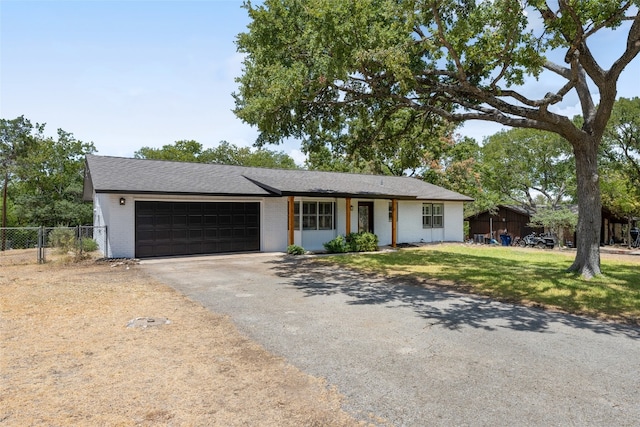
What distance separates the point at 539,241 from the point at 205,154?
35.8 meters

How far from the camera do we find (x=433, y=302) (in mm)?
7512

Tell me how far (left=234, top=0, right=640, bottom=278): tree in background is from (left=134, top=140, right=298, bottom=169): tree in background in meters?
32.8

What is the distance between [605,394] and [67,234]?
55.5ft

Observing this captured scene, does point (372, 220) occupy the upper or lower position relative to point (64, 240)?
upper

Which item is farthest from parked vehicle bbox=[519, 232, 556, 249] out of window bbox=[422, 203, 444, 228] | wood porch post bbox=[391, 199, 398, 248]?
wood porch post bbox=[391, 199, 398, 248]

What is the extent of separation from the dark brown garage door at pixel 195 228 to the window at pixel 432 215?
33.5 ft

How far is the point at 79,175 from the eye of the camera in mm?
33500

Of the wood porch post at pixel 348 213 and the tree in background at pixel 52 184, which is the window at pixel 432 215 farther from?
the tree in background at pixel 52 184

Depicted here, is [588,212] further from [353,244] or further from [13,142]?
[13,142]

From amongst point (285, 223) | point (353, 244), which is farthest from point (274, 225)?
point (353, 244)

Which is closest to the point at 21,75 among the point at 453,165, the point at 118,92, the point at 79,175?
the point at 118,92

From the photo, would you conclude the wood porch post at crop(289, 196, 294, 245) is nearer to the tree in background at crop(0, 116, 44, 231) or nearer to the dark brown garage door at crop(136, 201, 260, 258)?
the dark brown garage door at crop(136, 201, 260, 258)

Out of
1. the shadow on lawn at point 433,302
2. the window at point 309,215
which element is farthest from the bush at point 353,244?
the shadow on lawn at point 433,302

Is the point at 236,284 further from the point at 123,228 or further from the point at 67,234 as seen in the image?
the point at 67,234
